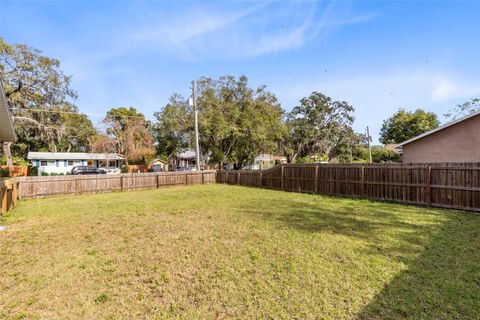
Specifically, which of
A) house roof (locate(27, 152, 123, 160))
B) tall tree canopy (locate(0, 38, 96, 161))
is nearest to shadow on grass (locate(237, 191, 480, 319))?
tall tree canopy (locate(0, 38, 96, 161))

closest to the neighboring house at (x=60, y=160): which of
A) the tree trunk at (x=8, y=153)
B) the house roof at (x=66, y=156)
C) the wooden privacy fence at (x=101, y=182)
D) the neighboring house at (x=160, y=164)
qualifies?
the house roof at (x=66, y=156)

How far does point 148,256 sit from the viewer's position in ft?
13.8

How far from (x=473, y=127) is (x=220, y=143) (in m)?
19.0

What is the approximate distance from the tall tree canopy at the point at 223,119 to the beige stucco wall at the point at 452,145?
14033 mm

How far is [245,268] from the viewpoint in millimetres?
3643

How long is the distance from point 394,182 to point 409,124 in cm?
2799

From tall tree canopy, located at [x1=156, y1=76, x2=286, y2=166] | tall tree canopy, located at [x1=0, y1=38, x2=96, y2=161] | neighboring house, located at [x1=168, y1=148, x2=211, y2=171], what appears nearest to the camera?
tall tree canopy, located at [x1=0, y1=38, x2=96, y2=161]

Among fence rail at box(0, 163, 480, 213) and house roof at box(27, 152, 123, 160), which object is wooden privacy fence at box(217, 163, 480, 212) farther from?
house roof at box(27, 152, 123, 160)

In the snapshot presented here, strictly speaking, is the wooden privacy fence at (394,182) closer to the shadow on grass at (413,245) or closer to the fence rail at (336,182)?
the fence rail at (336,182)

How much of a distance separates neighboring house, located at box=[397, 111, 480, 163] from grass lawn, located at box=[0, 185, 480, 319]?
491 cm

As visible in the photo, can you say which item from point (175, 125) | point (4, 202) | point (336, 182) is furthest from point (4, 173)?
point (336, 182)

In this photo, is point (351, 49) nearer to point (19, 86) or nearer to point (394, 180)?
point (394, 180)

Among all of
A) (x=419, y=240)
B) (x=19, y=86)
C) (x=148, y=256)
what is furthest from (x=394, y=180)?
(x=19, y=86)

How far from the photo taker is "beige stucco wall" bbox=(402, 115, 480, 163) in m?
9.88
